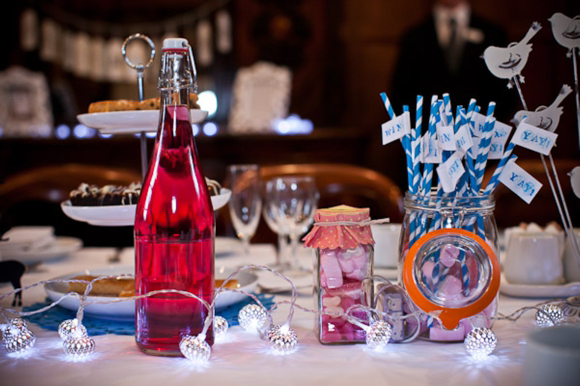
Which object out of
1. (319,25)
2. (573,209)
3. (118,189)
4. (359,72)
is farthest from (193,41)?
(118,189)

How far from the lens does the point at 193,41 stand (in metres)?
4.27

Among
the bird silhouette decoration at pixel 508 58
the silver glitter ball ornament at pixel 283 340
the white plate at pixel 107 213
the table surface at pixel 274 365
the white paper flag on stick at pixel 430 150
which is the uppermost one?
the bird silhouette decoration at pixel 508 58

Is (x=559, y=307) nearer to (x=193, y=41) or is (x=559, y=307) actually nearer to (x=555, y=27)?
(x=555, y=27)

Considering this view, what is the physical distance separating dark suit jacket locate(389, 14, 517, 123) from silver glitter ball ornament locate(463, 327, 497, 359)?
287cm

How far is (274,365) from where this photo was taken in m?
0.55

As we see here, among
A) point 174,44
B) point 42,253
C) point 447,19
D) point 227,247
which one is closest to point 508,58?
point 174,44

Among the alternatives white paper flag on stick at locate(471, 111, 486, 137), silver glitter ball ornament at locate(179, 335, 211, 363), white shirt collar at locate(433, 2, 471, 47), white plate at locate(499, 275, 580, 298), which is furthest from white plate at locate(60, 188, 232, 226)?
white shirt collar at locate(433, 2, 471, 47)

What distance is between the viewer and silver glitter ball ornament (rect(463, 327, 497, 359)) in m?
0.55

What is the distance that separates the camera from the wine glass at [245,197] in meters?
1.10

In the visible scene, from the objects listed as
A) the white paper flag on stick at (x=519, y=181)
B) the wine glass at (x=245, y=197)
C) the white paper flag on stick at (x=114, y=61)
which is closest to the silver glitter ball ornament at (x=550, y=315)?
the white paper flag on stick at (x=519, y=181)

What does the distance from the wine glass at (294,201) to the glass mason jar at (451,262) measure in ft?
1.21

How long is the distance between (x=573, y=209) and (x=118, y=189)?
326 centimetres

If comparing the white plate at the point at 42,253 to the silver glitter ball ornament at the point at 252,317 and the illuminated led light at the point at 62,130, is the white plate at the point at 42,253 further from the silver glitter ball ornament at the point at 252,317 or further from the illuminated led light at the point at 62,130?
the illuminated led light at the point at 62,130

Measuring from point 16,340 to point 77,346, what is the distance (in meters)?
0.06
